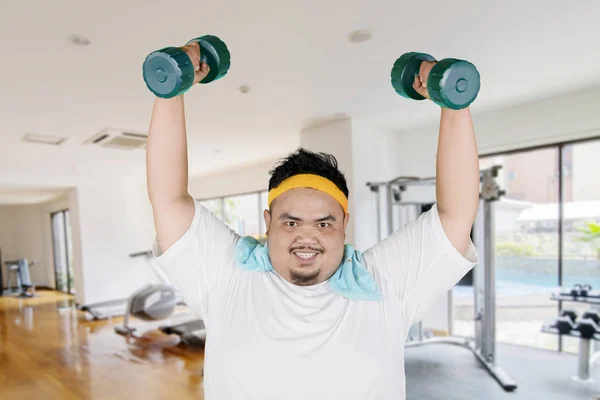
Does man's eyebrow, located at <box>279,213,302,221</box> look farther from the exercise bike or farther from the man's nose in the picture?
the exercise bike

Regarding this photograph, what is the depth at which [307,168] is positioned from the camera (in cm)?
86

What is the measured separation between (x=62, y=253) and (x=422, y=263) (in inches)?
351

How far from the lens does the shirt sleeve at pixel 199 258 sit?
76 cm

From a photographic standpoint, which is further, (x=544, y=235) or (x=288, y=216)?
(x=544, y=235)

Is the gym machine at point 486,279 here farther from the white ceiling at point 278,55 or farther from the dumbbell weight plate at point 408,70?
the dumbbell weight plate at point 408,70

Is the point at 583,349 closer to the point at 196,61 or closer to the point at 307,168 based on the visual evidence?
the point at 307,168

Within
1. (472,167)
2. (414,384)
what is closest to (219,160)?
(414,384)

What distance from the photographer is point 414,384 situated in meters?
2.45

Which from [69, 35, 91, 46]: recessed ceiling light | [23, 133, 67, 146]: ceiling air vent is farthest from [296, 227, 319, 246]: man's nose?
[23, 133, 67, 146]: ceiling air vent

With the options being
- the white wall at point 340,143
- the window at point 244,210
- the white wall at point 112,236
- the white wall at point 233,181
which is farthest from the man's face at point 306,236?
the white wall at point 112,236

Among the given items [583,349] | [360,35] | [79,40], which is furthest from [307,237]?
[583,349]

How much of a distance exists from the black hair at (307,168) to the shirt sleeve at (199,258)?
0.58 feet

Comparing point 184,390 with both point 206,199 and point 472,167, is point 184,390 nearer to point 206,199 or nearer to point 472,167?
point 472,167

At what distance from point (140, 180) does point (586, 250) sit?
6.07 metres
